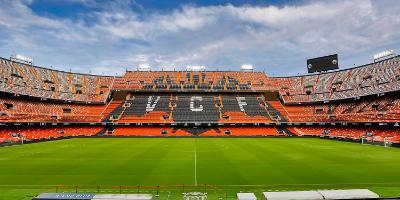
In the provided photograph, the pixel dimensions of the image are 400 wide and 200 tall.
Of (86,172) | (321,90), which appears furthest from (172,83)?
(86,172)

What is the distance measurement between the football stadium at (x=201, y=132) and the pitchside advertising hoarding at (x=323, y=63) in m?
0.28

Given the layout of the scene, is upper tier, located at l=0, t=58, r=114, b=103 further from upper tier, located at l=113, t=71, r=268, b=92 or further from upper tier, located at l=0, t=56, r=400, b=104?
upper tier, located at l=113, t=71, r=268, b=92

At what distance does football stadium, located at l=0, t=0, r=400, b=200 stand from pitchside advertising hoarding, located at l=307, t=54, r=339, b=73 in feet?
0.93

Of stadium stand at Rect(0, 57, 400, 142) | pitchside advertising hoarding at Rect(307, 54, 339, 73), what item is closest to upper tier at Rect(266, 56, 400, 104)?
stadium stand at Rect(0, 57, 400, 142)

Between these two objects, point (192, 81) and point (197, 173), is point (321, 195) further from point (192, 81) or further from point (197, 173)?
point (192, 81)

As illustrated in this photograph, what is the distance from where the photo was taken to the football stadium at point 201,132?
21.3 meters

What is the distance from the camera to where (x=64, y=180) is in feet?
73.5

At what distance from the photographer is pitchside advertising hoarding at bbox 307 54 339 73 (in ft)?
263

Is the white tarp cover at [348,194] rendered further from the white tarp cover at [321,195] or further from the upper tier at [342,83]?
the upper tier at [342,83]

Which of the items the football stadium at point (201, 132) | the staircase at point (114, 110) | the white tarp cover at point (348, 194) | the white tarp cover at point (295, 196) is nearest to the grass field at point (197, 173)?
the football stadium at point (201, 132)

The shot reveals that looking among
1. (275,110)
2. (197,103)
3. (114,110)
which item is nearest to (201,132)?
(197,103)

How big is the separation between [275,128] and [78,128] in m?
50.7

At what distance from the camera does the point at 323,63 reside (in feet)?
268

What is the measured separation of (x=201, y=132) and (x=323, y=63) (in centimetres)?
4079
